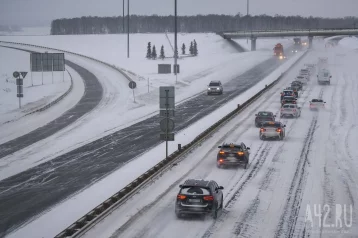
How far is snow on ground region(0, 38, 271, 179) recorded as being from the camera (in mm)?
35969

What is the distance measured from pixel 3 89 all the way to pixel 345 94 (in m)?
46.1

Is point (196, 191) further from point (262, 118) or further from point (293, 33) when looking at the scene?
point (293, 33)

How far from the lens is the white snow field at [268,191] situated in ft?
64.6

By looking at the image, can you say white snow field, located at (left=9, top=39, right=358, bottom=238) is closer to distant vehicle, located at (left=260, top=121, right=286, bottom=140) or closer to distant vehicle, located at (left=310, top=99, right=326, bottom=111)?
distant vehicle, located at (left=260, top=121, right=286, bottom=140)

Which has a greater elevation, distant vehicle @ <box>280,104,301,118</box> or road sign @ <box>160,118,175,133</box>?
road sign @ <box>160,118,175,133</box>

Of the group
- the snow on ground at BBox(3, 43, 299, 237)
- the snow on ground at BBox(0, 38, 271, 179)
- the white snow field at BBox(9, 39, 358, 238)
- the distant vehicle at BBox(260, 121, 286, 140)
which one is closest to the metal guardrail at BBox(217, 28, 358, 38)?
the snow on ground at BBox(0, 38, 271, 179)

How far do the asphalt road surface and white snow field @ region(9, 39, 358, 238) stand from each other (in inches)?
413

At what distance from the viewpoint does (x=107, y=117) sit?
5259 cm

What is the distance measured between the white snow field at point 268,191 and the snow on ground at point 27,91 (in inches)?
922

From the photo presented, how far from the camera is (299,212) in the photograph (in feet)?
72.3

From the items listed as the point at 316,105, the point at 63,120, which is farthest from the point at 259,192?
the point at 316,105

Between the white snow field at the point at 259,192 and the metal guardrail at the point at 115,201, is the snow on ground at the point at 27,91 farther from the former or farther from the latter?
the metal guardrail at the point at 115,201

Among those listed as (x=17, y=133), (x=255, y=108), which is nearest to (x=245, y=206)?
(x=17, y=133)

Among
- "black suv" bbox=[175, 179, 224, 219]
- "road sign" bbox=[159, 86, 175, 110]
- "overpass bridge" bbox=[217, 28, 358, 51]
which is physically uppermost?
"overpass bridge" bbox=[217, 28, 358, 51]
